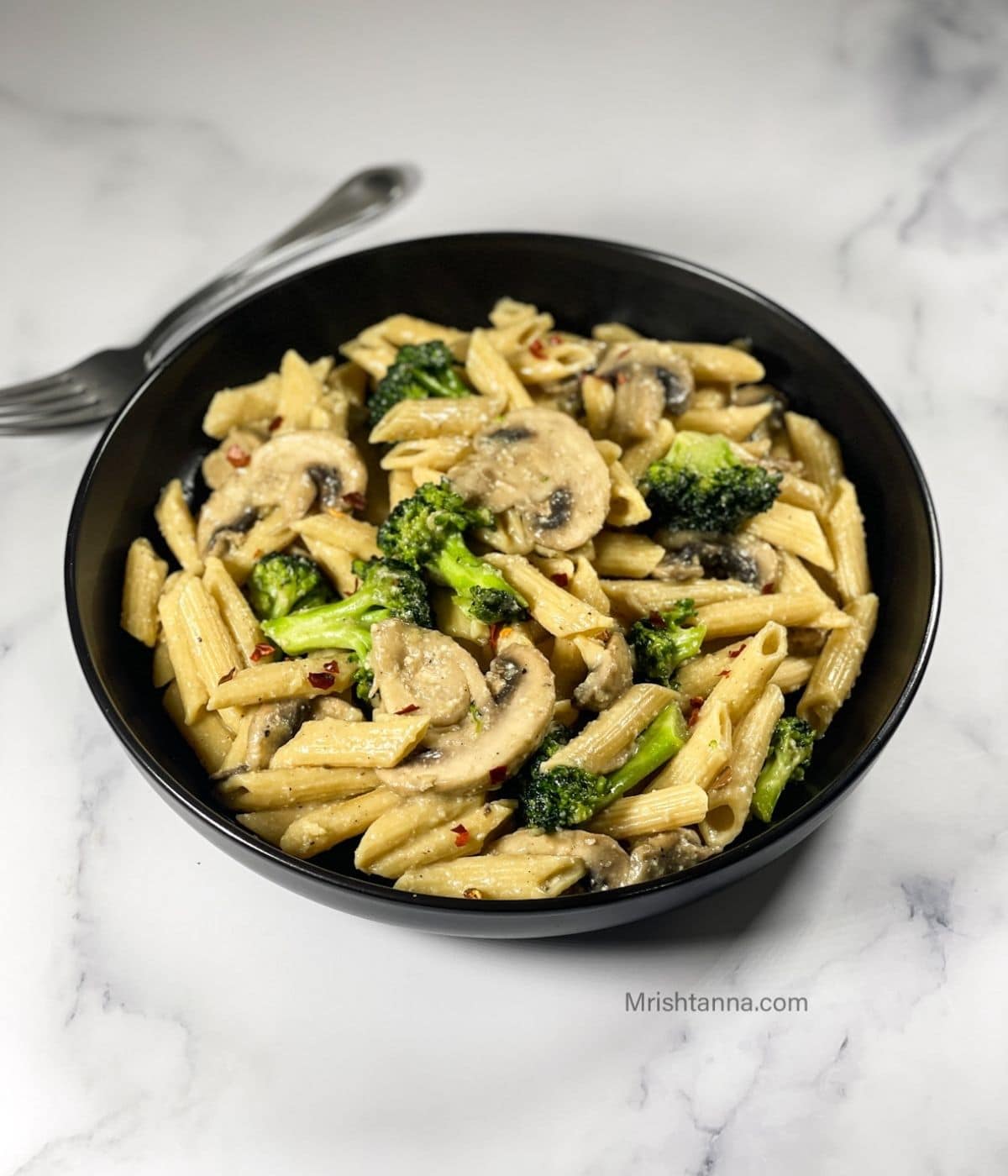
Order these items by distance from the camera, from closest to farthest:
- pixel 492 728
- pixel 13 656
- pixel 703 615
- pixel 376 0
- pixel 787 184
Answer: pixel 492 728 < pixel 703 615 < pixel 13 656 < pixel 787 184 < pixel 376 0

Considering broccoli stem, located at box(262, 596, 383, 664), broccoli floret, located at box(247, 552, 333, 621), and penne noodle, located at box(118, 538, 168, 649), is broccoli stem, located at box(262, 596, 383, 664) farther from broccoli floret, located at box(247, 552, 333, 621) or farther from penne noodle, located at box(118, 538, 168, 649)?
penne noodle, located at box(118, 538, 168, 649)

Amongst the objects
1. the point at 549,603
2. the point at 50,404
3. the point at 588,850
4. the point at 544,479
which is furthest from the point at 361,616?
the point at 50,404

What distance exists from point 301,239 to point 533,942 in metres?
2.82

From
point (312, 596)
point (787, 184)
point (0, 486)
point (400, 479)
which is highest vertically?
point (787, 184)

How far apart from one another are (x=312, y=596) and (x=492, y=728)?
724 mm

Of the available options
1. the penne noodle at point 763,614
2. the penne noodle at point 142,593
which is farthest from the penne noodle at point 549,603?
the penne noodle at point 142,593

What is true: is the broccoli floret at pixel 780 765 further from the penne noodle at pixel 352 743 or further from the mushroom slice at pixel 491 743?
the penne noodle at pixel 352 743

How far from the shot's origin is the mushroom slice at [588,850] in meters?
3.06

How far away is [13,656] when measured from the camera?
414 cm

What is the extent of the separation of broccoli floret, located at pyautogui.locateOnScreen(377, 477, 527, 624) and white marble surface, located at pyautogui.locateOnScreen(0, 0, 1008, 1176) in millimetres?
897

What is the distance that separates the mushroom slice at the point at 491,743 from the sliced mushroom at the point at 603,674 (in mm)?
118

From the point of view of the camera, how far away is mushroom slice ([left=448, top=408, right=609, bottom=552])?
3.45m

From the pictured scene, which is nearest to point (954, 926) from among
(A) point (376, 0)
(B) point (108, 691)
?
(B) point (108, 691)

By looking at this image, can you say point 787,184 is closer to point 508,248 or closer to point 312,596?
point 508,248
